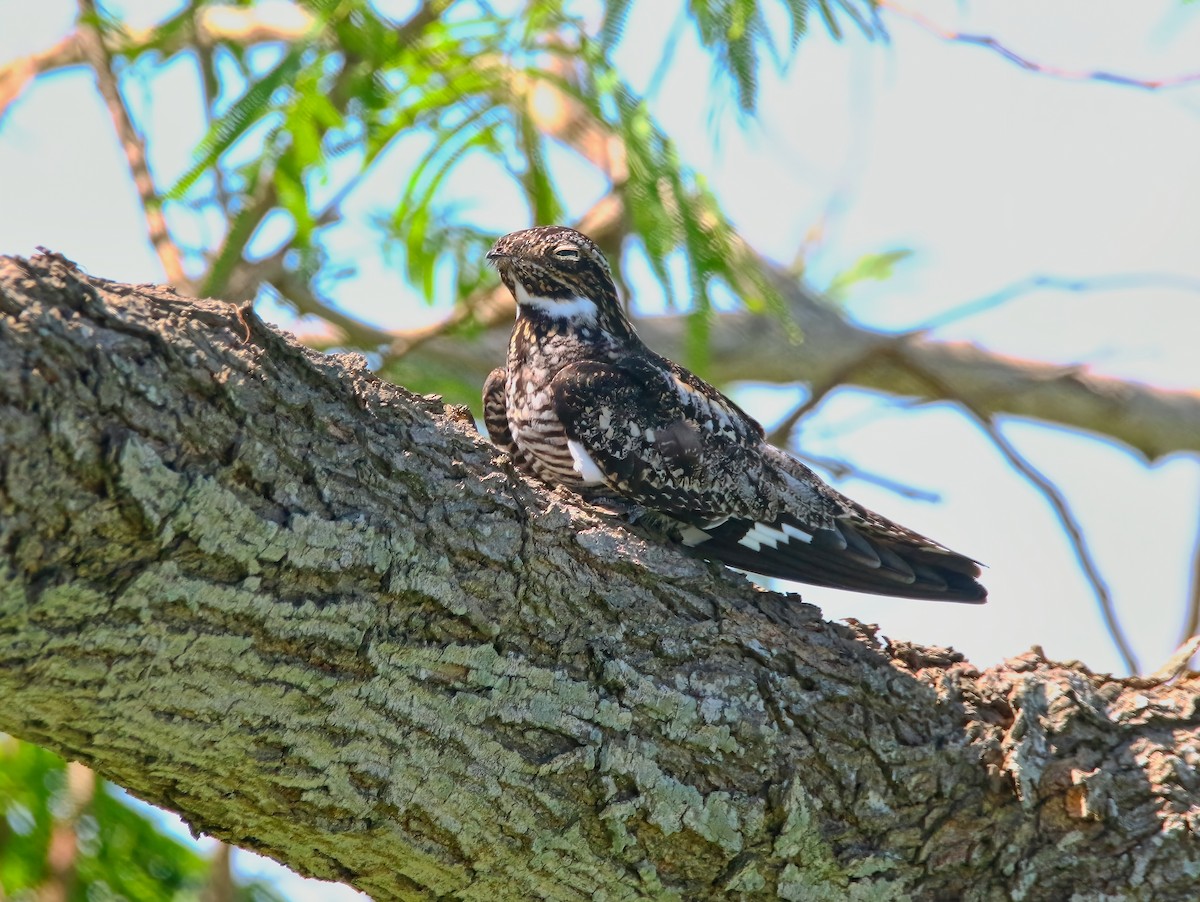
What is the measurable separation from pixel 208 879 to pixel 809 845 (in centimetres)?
326

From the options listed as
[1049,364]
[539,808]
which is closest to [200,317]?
[539,808]

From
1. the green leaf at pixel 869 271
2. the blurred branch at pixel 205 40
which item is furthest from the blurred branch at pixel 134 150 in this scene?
the green leaf at pixel 869 271

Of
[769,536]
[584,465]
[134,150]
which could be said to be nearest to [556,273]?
[584,465]

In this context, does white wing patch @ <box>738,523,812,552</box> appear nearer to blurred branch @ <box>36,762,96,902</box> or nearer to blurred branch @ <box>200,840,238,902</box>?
blurred branch @ <box>200,840,238,902</box>

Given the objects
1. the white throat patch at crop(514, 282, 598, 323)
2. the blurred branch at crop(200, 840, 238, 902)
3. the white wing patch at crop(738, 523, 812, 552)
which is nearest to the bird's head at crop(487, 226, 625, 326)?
the white throat patch at crop(514, 282, 598, 323)

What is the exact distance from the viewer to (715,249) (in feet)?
14.2

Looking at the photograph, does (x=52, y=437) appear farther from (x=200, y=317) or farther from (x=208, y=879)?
(x=208, y=879)

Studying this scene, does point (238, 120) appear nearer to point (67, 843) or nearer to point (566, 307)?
point (566, 307)

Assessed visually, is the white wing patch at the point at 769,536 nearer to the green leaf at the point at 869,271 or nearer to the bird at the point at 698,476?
the bird at the point at 698,476

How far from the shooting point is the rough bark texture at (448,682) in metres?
2.44

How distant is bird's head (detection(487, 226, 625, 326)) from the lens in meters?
4.73

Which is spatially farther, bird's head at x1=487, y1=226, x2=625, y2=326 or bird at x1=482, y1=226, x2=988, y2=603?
bird's head at x1=487, y1=226, x2=625, y2=326

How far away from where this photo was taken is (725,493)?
158 inches

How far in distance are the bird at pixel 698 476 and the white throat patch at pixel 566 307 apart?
0.84 ft
